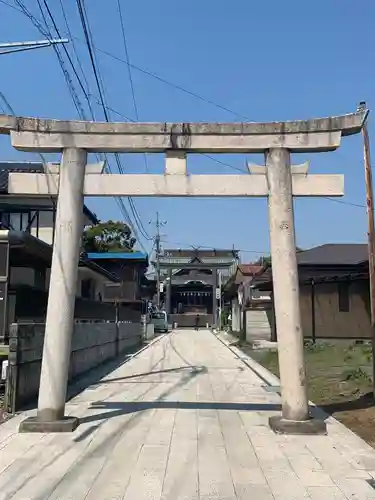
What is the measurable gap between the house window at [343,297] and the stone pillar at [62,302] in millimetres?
16003

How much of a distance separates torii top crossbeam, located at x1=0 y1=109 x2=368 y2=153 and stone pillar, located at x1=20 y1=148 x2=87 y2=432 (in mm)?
315

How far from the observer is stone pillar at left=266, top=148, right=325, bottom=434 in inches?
338

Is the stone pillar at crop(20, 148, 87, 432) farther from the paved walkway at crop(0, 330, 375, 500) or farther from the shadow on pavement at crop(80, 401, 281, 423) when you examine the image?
the shadow on pavement at crop(80, 401, 281, 423)

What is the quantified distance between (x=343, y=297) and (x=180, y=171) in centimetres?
1546

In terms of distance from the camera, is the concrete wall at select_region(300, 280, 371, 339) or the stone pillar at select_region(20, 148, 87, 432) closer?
the stone pillar at select_region(20, 148, 87, 432)

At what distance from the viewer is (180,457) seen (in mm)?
7027

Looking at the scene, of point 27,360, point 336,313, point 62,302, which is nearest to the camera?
point 62,302

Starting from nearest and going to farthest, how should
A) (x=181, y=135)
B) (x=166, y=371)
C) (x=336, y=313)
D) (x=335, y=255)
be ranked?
(x=181, y=135)
(x=166, y=371)
(x=336, y=313)
(x=335, y=255)

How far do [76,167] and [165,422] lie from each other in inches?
176

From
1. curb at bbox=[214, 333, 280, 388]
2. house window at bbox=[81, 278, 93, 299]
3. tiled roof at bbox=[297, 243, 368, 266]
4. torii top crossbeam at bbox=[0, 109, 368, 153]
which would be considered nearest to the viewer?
torii top crossbeam at bbox=[0, 109, 368, 153]

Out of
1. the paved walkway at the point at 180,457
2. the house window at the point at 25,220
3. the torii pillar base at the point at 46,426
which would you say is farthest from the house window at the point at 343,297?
the torii pillar base at the point at 46,426

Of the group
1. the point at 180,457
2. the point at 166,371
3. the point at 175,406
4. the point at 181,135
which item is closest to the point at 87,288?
the point at 166,371

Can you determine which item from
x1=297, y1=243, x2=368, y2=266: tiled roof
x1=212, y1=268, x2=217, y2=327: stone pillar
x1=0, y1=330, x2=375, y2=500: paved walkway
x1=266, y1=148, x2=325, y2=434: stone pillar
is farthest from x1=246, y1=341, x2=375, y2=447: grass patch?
x1=212, y1=268, x2=217, y2=327: stone pillar

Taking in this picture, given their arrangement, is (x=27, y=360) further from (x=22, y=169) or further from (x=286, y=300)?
(x=22, y=169)
